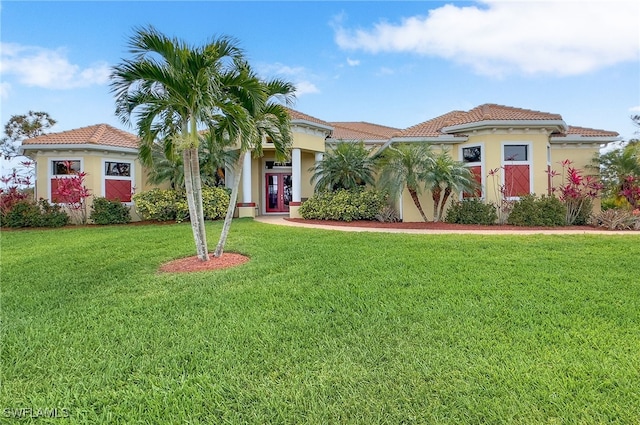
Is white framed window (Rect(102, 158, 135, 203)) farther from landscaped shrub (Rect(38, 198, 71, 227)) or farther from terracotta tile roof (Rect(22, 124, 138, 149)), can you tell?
landscaped shrub (Rect(38, 198, 71, 227))

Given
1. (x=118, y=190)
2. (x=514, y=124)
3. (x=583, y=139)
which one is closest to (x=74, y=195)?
(x=118, y=190)

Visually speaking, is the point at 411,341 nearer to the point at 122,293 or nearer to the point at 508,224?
the point at 122,293

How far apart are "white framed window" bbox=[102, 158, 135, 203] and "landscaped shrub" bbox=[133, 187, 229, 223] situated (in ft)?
5.33

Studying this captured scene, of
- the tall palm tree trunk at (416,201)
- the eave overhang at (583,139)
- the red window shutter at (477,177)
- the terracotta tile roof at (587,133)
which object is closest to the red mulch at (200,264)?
the tall palm tree trunk at (416,201)

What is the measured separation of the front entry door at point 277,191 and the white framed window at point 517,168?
1211cm

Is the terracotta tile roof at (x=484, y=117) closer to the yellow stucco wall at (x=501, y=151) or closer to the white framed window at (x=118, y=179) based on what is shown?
the yellow stucco wall at (x=501, y=151)

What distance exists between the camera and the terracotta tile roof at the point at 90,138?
1590 centimetres

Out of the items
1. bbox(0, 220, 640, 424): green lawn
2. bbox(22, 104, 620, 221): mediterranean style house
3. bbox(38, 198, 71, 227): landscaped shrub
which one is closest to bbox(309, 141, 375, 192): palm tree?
bbox(22, 104, 620, 221): mediterranean style house

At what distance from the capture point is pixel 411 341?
3.69 metres

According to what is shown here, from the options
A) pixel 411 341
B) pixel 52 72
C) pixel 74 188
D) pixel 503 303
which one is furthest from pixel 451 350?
pixel 74 188

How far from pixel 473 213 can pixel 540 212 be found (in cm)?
237

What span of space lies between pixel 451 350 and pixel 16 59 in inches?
591

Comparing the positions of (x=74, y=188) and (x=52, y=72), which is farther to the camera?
(x=74, y=188)

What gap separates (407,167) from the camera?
13102 mm
